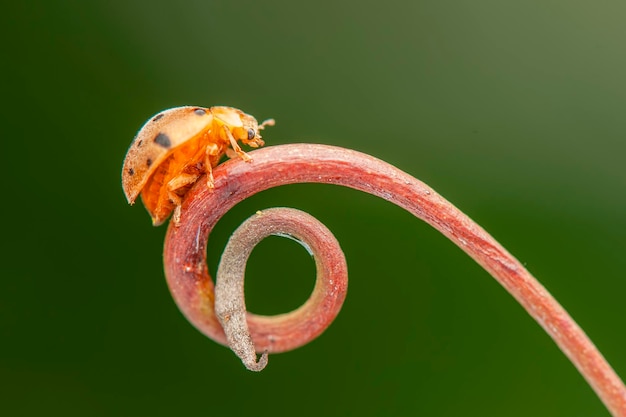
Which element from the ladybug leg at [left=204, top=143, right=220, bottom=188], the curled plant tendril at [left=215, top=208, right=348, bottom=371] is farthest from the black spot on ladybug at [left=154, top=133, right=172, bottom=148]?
Result: the curled plant tendril at [left=215, top=208, right=348, bottom=371]

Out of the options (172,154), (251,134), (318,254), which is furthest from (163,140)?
(318,254)

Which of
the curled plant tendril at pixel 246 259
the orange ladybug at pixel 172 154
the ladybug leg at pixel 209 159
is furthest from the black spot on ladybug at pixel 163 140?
the curled plant tendril at pixel 246 259

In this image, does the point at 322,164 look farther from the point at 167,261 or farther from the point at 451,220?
the point at 167,261

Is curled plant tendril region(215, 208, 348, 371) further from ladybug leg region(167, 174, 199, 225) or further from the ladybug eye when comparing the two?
the ladybug eye

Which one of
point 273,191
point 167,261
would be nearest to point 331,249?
point 167,261

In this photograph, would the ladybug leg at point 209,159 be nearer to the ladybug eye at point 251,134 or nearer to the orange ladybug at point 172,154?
the orange ladybug at point 172,154
